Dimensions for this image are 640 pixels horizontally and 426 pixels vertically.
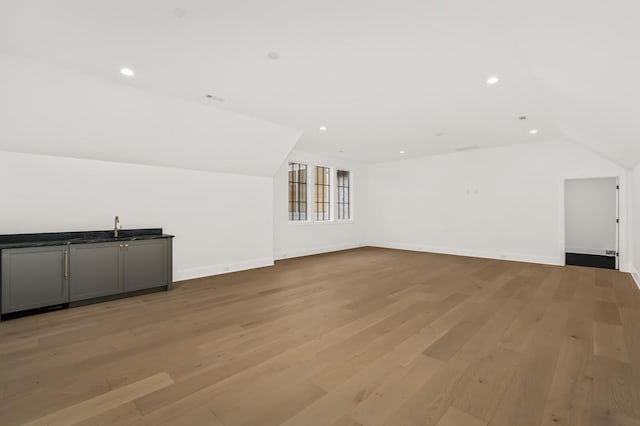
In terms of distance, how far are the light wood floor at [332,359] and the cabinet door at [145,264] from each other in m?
0.23

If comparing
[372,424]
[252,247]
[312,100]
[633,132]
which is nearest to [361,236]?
[252,247]

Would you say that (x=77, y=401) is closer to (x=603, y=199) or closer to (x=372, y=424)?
(x=372, y=424)

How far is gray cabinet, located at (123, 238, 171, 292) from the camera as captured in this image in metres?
4.26

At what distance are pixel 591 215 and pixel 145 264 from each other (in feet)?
35.1

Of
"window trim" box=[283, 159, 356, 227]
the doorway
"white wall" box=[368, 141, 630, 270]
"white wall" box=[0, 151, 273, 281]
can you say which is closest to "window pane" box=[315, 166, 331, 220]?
"window trim" box=[283, 159, 356, 227]

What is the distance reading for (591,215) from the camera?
310 inches

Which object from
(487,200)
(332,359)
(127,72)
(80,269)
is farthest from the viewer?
(487,200)

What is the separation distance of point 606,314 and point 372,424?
3.67 m

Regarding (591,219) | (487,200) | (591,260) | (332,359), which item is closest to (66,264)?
(332,359)

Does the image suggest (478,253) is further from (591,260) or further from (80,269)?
(80,269)

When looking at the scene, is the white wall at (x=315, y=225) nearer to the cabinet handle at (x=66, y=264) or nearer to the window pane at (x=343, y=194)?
the window pane at (x=343, y=194)

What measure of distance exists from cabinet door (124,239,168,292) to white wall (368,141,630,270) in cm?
692

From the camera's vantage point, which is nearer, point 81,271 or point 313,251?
point 81,271

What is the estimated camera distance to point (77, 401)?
1930 mm
